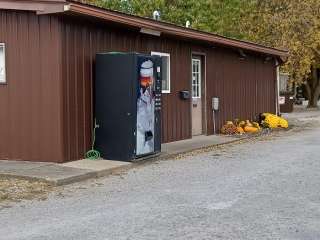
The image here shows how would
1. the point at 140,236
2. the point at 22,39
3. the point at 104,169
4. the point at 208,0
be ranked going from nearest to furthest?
the point at 140,236
the point at 104,169
the point at 22,39
the point at 208,0

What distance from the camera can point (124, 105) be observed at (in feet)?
39.5

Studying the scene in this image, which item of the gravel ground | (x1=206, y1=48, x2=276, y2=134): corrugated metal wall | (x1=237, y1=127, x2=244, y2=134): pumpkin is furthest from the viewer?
(x1=237, y1=127, x2=244, y2=134): pumpkin

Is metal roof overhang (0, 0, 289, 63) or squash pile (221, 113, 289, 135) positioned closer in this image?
metal roof overhang (0, 0, 289, 63)

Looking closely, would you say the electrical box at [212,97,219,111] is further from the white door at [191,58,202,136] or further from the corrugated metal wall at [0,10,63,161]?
the corrugated metal wall at [0,10,63,161]

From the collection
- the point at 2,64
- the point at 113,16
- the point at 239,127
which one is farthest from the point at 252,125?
the point at 2,64

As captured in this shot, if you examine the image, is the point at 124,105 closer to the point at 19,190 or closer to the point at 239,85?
the point at 19,190

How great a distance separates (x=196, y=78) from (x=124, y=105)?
6069 mm

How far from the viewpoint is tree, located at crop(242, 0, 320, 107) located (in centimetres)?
3028

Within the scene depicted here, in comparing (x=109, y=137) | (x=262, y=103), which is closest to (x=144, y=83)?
(x=109, y=137)

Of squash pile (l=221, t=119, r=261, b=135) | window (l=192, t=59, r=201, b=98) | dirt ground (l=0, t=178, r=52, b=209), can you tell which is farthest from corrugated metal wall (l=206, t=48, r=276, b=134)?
dirt ground (l=0, t=178, r=52, b=209)

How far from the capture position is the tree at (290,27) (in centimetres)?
3028

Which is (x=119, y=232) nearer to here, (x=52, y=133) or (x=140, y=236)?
(x=140, y=236)

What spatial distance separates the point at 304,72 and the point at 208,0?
6346mm

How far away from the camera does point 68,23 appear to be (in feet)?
38.4
